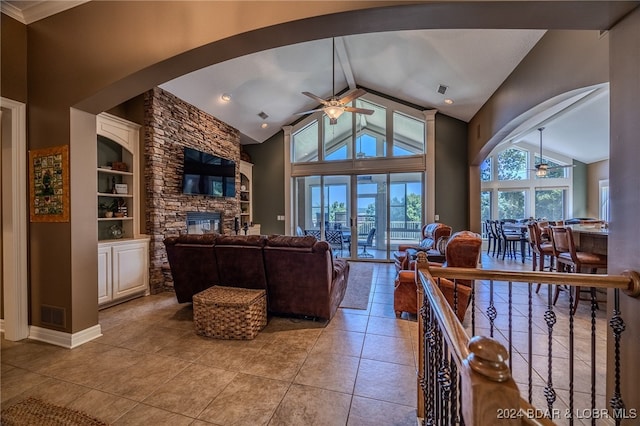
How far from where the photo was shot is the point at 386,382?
6.72ft

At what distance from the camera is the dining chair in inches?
127

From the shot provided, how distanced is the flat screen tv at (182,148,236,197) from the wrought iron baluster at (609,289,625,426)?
17.7 feet

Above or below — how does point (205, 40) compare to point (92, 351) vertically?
above

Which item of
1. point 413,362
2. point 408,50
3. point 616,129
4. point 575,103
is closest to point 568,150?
point 575,103

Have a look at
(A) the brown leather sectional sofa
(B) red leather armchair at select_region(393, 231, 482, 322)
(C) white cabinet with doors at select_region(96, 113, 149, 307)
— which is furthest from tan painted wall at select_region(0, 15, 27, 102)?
(B) red leather armchair at select_region(393, 231, 482, 322)

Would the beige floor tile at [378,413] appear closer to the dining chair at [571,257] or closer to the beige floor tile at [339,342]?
the beige floor tile at [339,342]

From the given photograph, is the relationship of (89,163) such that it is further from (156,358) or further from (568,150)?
(568,150)

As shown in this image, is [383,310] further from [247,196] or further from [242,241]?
[247,196]

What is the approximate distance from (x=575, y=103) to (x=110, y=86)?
7719 mm

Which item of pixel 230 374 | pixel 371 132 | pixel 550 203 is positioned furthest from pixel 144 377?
pixel 550 203

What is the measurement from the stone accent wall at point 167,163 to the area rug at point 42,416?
2674 mm

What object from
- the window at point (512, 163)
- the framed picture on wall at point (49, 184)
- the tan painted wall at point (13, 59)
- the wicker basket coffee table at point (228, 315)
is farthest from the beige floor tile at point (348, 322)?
the window at point (512, 163)

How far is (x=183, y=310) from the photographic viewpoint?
3535 millimetres

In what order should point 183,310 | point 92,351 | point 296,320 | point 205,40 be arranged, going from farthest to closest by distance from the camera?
point 183,310, point 296,320, point 92,351, point 205,40
